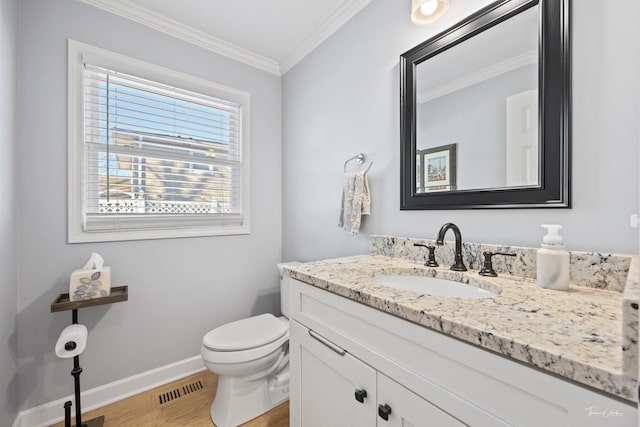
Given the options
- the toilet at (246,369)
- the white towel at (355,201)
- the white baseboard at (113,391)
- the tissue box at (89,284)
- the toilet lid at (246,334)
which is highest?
the white towel at (355,201)

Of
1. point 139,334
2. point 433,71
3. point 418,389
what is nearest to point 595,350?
point 418,389

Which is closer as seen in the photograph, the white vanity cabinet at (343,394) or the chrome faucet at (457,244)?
the white vanity cabinet at (343,394)

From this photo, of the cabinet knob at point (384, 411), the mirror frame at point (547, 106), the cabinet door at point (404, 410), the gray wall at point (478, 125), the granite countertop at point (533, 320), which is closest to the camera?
the granite countertop at point (533, 320)

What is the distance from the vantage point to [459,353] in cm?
57

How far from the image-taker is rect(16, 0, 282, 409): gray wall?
56.8 inches

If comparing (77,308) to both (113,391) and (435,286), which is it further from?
(435,286)

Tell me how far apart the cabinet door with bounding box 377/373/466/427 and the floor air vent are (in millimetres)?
1484

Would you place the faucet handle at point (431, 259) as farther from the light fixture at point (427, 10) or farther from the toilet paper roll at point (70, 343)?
the toilet paper roll at point (70, 343)

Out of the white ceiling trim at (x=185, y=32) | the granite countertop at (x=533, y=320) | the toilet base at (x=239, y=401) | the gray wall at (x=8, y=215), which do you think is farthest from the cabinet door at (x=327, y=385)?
the white ceiling trim at (x=185, y=32)

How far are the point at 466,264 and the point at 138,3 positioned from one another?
2.35 m

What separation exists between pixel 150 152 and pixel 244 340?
1.35 meters

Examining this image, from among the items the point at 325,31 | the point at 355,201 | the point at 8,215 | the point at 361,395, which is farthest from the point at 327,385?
the point at 325,31

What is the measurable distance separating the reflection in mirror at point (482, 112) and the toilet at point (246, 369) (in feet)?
3.83

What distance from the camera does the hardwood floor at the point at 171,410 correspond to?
4.82 feet
